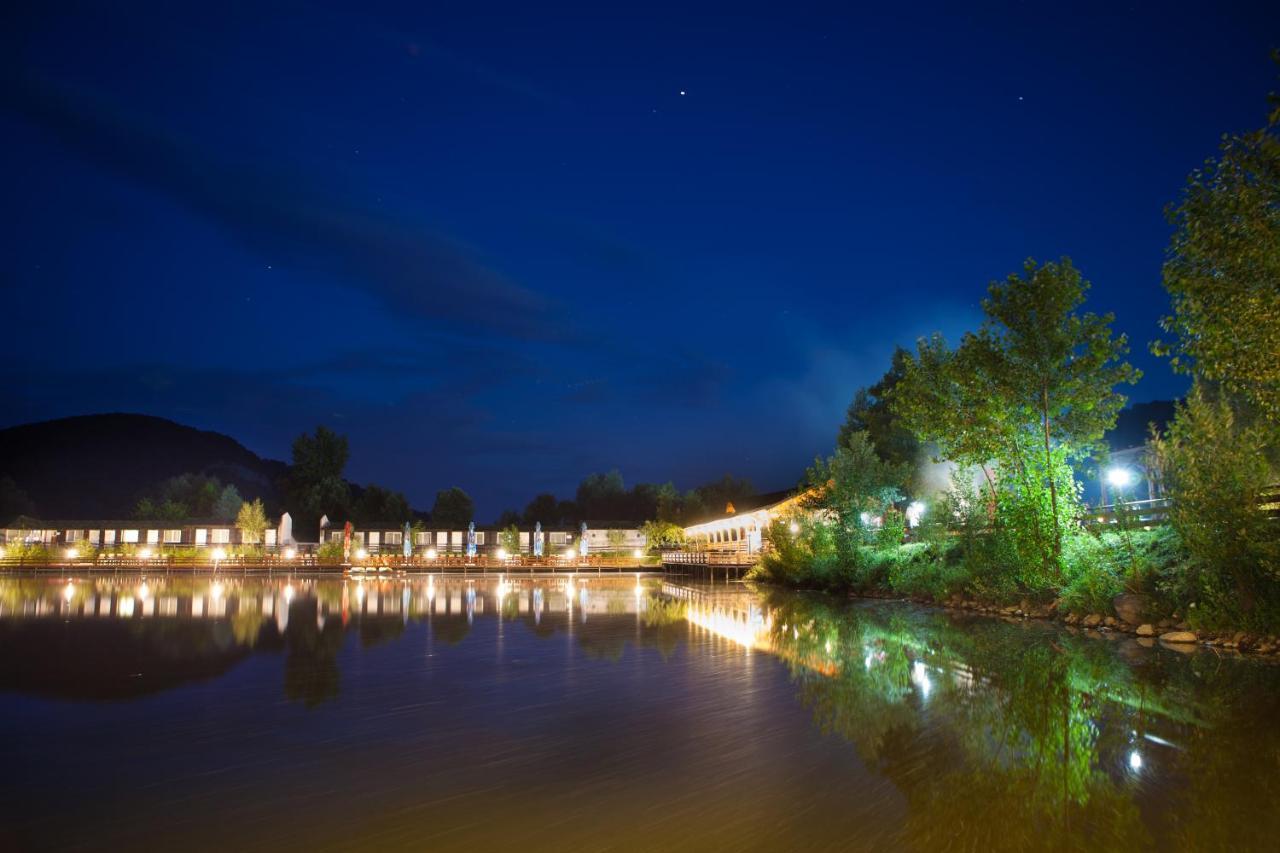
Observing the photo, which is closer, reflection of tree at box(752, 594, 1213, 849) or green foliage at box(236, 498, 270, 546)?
reflection of tree at box(752, 594, 1213, 849)

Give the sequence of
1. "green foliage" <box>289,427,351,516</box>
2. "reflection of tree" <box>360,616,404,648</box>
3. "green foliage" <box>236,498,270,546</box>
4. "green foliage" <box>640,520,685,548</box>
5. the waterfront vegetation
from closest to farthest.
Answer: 1. the waterfront vegetation
2. "reflection of tree" <box>360,616,404,648</box>
3. "green foliage" <box>640,520,685,548</box>
4. "green foliage" <box>236,498,270,546</box>
5. "green foliage" <box>289,427,351,516</box>

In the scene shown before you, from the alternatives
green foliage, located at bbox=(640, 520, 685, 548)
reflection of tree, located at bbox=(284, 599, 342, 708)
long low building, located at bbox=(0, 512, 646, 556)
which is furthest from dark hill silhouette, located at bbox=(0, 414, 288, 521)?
reflection of tree, located at bbox=(284, 599, 342, 708)

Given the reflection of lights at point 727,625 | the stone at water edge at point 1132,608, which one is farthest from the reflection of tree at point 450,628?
the stone at water edge at point 1132,608

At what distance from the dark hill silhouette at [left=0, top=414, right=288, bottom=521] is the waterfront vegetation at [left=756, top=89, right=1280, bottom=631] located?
14287 centimetres

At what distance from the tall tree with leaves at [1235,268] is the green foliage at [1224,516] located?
1.87 m

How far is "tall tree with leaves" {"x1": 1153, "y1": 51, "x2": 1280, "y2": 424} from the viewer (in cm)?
1060

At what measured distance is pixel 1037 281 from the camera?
66.3ft

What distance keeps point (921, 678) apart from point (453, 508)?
296 feet

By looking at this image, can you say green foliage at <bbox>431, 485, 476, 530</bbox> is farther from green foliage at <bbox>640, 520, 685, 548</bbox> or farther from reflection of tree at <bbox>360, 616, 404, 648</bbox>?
reflection of tree at <bbox>360, 616, 404, 648</bbox>

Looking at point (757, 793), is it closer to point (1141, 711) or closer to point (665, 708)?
point (665, 708)

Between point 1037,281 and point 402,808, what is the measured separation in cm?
2061

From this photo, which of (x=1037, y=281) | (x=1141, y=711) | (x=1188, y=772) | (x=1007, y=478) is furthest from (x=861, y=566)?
(x=1188, y=772)

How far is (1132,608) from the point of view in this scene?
14812mm

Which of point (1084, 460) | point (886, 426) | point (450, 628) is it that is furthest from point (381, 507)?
point (1084, 460)
